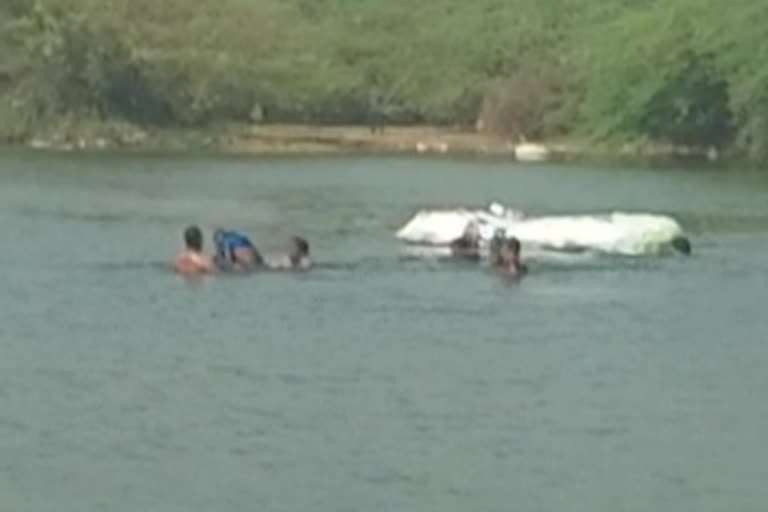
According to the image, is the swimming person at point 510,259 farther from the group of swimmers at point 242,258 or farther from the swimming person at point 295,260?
the swimming person at point 295,260

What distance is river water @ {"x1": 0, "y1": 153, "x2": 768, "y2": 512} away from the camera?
2627 cm

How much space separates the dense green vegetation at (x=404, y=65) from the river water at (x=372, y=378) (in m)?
35.9

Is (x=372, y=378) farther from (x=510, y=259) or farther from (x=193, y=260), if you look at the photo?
(x=510, y=259)

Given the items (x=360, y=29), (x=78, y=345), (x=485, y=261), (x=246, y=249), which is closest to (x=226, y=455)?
(x=78, y=345)

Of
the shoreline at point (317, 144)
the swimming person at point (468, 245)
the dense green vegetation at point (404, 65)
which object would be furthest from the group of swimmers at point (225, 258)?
the shoreline at point (317, 144)

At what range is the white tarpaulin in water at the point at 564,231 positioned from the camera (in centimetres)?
4838

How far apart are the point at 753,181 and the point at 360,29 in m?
38.9

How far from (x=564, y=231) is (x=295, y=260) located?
702 centimetres

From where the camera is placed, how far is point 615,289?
141ft

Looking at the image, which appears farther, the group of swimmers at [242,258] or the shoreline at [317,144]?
the shoreline at [317,144]

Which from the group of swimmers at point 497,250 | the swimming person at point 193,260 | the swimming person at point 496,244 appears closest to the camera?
the swimming person at point 193,260

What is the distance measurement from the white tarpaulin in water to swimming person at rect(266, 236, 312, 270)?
4659 millimetres

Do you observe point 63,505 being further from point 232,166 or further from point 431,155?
point 431,155

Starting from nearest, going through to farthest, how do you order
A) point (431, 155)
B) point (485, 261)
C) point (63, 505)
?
point (63, 505)
point (485, 261)
point (431, 155)
